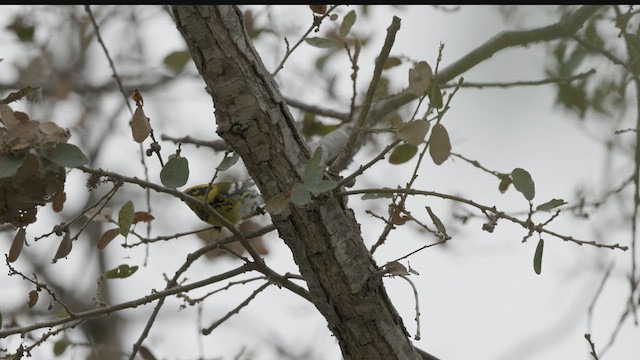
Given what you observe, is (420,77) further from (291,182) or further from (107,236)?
(107,236)

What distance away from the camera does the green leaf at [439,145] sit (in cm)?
159

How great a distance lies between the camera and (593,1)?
0.91 meters

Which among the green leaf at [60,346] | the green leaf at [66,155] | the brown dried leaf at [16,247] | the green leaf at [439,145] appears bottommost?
the green leaf at [66,155]

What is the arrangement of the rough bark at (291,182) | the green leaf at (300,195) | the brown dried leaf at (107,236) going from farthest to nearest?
the brown dried leaf at (107,236) < the rough bark at (291,182) < the green leaf at (300,195)

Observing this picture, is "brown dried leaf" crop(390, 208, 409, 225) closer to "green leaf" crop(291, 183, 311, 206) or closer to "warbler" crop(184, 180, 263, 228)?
"green leaf" crop(291, 183, 311, 206)

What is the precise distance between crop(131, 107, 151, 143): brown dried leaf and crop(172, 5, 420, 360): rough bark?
16 cm

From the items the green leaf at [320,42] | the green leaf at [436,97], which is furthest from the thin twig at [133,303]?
the green leaf at [320,42]

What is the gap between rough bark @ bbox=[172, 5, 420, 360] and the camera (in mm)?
1680

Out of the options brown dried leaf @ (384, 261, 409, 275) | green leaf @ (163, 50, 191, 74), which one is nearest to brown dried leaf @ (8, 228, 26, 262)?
brown dried leaf @ (384, 261, 409, 275)

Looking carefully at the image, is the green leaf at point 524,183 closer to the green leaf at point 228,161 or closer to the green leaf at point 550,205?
the green leaf at point 550,205

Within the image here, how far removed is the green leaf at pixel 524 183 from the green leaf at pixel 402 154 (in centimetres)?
48

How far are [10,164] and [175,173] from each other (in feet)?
1.12

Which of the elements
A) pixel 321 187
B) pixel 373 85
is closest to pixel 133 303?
pixel 321 187

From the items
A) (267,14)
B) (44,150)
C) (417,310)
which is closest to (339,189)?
(417,310)
